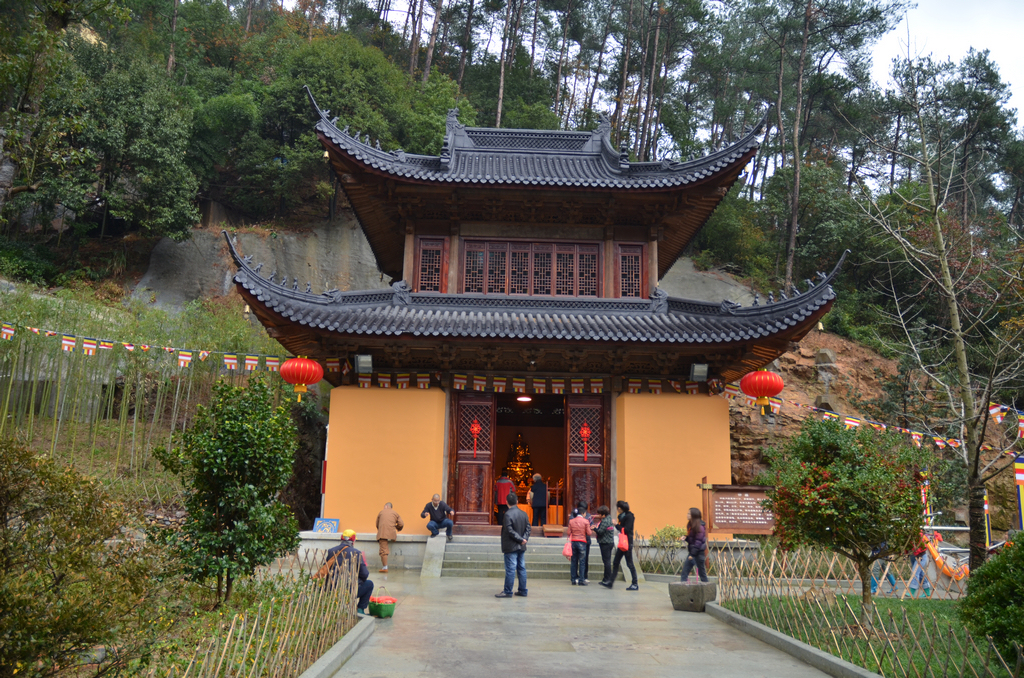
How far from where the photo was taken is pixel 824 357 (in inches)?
936

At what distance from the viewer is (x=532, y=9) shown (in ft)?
127

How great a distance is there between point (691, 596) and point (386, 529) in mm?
5851

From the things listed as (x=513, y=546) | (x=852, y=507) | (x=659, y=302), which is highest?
(x=659, y=302)

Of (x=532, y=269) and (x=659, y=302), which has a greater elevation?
(x=532, y=269)

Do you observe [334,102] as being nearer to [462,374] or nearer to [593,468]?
[462,374]

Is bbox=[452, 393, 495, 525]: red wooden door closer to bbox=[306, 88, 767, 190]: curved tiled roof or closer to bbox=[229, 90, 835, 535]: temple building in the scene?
bbox=[229, 90, 835, 535]: temple building

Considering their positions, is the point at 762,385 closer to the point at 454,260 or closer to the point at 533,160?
the point at 454,260

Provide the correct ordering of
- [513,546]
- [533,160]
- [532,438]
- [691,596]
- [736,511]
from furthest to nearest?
[532,438] < [533,160] < [736,511] < [513,546] < [691,596]

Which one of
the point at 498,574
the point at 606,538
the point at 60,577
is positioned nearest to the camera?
the point at 60,577

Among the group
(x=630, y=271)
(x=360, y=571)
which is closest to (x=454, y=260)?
(x=630, y=271)

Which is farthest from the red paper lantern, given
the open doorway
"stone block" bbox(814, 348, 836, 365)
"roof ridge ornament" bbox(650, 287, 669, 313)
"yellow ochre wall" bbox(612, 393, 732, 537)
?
"stone block" bbox(814, 348, 836, 365)

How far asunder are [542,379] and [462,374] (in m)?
1.73

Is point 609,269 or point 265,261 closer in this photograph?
point 609,269

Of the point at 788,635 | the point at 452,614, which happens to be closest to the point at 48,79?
the point at 452,614
